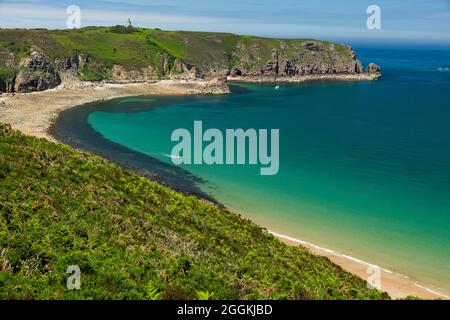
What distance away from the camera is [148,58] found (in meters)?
149

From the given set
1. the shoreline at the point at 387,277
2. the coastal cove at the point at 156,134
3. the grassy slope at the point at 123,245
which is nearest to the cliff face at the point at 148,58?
the coastal cove at the point at 156,134

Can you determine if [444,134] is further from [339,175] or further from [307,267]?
[307,267]

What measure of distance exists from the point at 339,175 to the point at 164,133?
3599 centimetres

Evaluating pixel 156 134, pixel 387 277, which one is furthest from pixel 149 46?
pixel 387 277

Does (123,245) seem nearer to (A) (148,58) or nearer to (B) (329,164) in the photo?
(B) (329,164)

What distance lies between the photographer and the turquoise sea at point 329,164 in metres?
40.4

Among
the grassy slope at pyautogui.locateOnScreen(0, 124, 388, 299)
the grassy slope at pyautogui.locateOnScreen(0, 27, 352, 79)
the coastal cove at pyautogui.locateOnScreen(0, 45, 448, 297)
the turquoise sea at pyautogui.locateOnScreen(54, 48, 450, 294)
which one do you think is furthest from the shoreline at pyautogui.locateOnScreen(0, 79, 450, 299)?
the grassy slope at pyautogui.locateOnScreen(0, 27, 352, 79)

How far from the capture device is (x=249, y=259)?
2330cm

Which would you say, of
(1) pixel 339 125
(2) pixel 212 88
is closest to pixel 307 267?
→ (1) pixel 339 125

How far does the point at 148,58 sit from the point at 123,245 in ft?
449

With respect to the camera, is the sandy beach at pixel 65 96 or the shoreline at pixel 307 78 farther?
the shoreline at pixel 307 78

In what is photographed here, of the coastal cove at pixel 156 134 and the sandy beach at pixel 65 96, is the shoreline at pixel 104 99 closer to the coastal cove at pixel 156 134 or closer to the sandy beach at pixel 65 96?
the sandy beach at pixel 65 96

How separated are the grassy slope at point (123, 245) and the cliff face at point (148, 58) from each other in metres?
87.7

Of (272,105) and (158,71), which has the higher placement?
(158,71)
